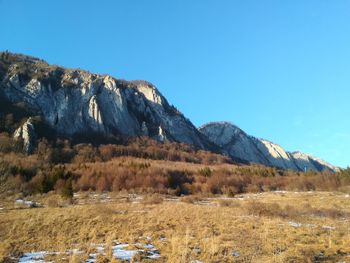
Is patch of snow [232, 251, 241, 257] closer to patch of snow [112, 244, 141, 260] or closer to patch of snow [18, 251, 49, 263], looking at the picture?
patch of snow [112, 244, 141, 260]

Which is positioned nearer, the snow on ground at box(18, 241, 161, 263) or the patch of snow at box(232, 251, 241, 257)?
the snow on ground at box(18, 241, 161, 263)

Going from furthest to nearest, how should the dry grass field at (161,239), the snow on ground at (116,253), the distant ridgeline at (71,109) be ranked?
the distant ridgeline at (71,109) → the dry grass field at (161,239) → the snow on ground at (116,253)

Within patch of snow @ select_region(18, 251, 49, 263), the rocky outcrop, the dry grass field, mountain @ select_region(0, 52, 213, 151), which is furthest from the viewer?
mountain @ select_region(0, 52, 213, 151)

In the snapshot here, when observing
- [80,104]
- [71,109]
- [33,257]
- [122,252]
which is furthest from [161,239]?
[80,104]

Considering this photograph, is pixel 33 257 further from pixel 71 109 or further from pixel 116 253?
pixel 71 109

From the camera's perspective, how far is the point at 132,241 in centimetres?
1492

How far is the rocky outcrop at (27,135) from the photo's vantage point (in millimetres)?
86688

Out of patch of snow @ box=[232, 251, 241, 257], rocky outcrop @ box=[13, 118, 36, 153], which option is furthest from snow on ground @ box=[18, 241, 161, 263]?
rocky outcrop @ box=[13, 118, 36, 153]

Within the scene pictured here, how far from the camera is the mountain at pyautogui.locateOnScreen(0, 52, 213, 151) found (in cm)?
11712

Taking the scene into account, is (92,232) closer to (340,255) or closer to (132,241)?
(132,241)

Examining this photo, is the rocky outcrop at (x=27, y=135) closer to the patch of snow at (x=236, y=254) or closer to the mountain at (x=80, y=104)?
the mountain at (x=80, y=104)

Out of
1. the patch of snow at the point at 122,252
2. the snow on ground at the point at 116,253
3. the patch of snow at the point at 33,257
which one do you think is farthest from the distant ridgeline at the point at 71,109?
the patch of snow at the point at 122,252

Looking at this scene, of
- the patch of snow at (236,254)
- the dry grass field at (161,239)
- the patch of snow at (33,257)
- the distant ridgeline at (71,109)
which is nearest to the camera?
the patch of snow at (33,257)

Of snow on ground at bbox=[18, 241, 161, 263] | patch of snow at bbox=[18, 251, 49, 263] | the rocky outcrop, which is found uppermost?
the rocky outcrop
